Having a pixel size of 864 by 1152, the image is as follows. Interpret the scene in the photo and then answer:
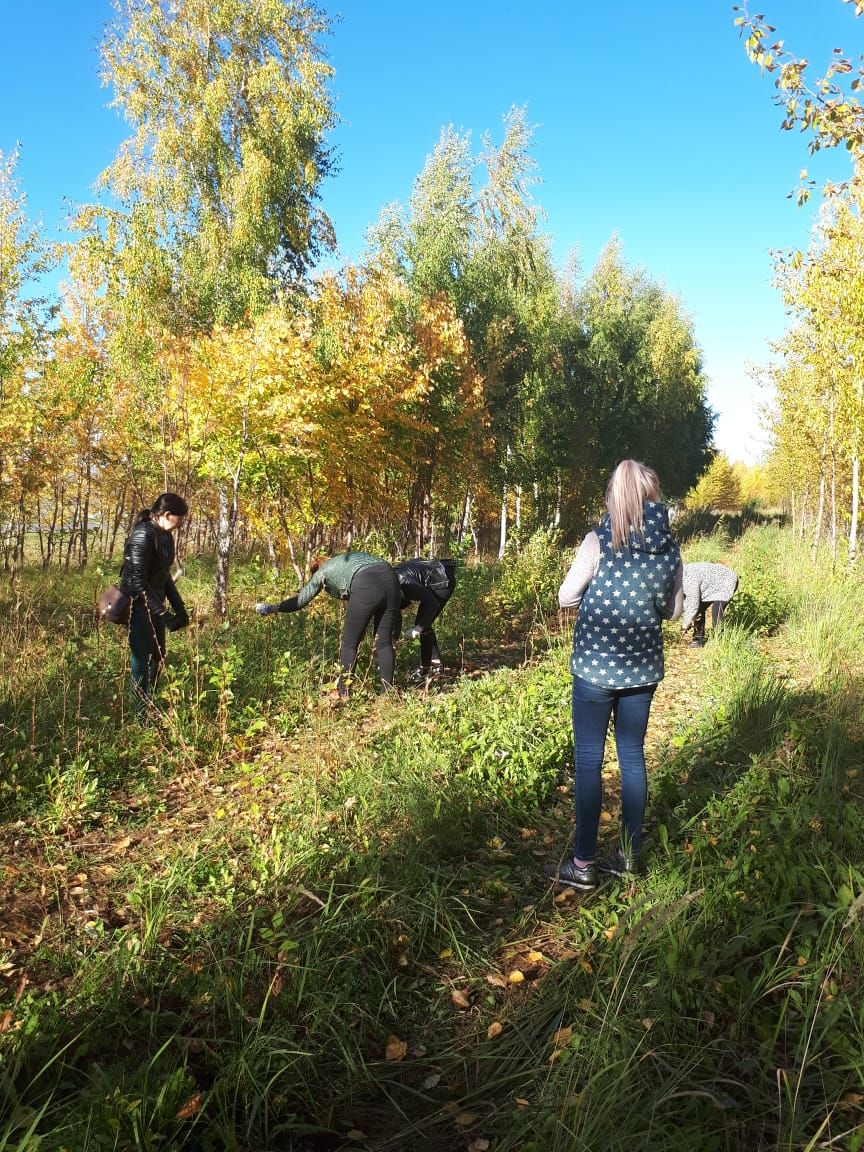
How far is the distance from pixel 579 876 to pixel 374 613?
10.5ft

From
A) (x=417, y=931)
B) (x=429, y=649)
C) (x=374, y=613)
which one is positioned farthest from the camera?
(x=429, y=649)

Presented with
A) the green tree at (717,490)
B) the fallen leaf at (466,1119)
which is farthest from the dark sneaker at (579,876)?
the green tree at (717,490)

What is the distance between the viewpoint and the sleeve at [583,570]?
3.10 meters

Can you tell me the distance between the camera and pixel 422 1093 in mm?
2236

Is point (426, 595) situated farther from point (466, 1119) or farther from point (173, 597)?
point (466, 1119)

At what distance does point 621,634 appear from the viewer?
3074mm

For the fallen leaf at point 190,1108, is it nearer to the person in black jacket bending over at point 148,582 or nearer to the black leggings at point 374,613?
the person in black jacket bending over at point 148,582

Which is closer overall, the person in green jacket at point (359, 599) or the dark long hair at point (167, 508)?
the dark long hair at point (167, 508)

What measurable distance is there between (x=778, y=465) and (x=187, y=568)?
85.5 ft

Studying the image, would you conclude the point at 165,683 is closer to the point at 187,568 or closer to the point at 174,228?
the point at 187,568

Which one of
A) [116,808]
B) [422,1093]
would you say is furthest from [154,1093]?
[116,808]

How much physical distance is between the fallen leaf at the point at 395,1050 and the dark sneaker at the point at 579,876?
1068 mm

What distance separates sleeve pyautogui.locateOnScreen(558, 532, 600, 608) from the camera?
3.10 metres

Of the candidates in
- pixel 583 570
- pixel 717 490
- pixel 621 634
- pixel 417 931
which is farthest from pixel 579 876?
pixel 717 490
